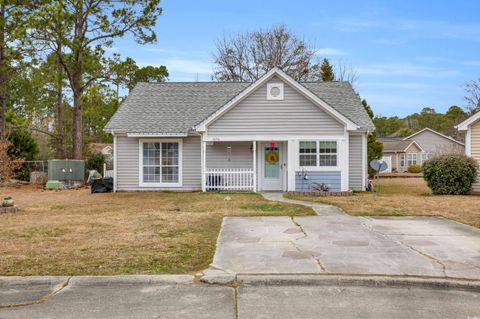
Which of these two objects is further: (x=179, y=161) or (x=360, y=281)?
(x=179, y=161)

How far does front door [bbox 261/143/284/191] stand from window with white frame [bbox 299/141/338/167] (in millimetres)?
1396

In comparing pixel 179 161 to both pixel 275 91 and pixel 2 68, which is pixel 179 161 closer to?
pixel 275 91

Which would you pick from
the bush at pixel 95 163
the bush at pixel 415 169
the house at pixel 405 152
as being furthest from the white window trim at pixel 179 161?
the house at pixel 405 152

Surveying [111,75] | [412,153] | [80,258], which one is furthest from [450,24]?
[412,153]

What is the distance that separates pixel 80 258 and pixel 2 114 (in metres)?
22.4

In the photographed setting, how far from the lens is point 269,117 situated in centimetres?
1733

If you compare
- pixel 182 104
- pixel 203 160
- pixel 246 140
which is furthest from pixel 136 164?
pixel 246 140

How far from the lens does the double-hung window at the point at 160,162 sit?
18984 millimetres

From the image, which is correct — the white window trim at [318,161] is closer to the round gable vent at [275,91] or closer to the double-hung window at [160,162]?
the round gable vent at [275,91]

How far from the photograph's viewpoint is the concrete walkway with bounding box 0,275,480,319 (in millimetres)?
4375

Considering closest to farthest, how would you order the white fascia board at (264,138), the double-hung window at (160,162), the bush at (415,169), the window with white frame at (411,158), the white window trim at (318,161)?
the white window trim at (318,161)
the white fascia board at (264,138)
the double-hung window at (160,162)
the bush at (415,169)
the window with white frame at (411,158)

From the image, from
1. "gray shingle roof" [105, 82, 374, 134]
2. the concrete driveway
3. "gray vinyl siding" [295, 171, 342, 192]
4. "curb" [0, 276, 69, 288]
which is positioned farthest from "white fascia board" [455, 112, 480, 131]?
"curb" [0, 276, 69, 288]

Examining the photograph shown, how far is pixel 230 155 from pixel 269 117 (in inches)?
100

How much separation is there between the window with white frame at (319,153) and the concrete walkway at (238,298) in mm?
11927
